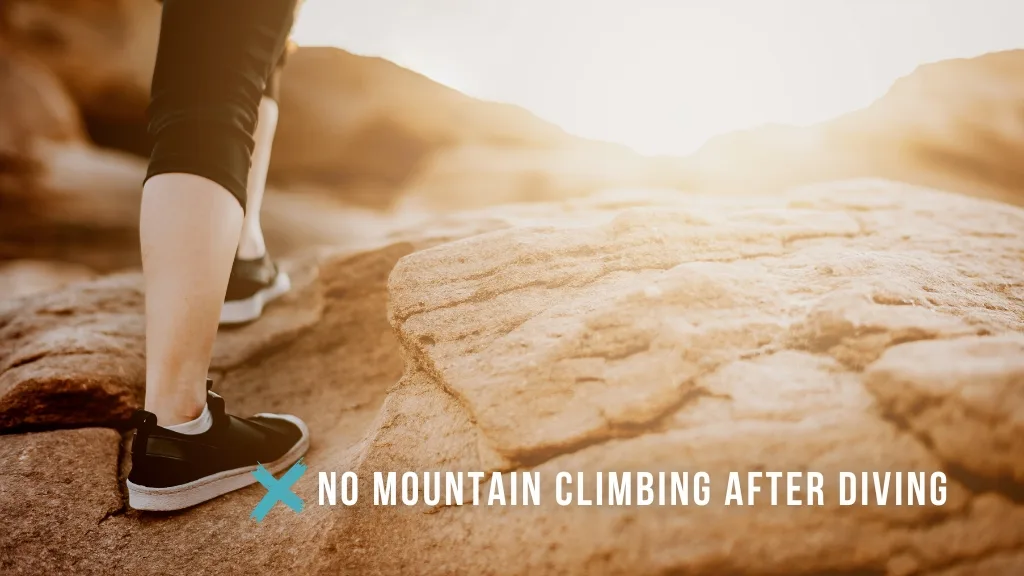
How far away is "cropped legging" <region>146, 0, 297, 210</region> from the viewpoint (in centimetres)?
101

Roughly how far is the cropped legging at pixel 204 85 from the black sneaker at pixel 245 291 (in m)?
0.99

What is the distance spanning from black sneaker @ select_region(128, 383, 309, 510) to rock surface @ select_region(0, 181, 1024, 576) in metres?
0.05

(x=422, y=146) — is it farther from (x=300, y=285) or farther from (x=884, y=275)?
(x=884, y=275)

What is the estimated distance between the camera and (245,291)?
2012 mm

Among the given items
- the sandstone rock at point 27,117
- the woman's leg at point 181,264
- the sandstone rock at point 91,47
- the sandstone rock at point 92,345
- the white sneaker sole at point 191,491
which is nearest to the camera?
the woman's leg at point 181,264

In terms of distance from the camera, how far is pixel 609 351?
1.08 metres

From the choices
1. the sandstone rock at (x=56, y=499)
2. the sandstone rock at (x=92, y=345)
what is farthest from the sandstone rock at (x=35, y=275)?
the sandstone rock at (x=56, y=499)

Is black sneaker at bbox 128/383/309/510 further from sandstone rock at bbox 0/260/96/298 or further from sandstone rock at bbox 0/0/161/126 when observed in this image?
sandstone rock at bbox 0/0/161/126

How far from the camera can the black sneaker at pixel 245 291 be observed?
1978 mm

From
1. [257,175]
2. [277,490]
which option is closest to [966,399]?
[277,490]

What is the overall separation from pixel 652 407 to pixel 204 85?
1.03 meters

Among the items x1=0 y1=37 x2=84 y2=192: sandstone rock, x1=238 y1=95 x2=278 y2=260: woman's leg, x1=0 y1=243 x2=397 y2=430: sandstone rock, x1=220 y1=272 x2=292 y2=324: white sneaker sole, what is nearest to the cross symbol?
x1=0 y1=243 x2=397 y2=430: sandstone rock

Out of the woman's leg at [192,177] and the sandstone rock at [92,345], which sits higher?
the woman's leg at [192,177]

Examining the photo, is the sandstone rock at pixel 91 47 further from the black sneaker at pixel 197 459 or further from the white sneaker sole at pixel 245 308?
the black sneaker at pixel 197 459
